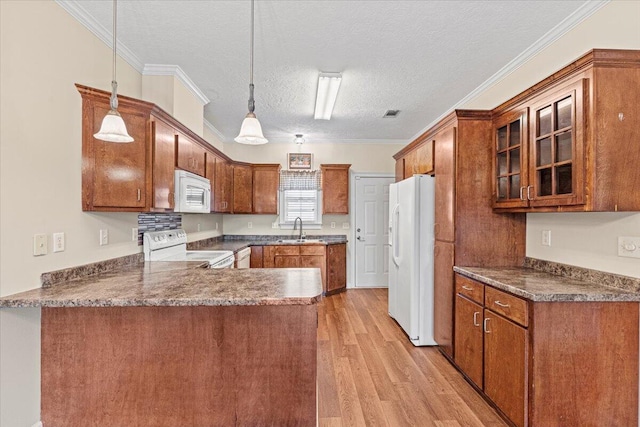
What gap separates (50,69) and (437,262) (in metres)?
3.35

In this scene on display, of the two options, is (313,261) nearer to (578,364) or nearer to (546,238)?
(546,238)

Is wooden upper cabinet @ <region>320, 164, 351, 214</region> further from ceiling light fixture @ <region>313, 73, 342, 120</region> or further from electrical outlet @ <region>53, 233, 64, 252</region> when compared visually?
electrical outlet @ <region>53, 233, 64, 252</region>

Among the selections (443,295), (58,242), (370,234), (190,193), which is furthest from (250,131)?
(370,234)

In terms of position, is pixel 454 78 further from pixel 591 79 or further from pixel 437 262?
pixel 437 262

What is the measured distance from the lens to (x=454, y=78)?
3295 millimetres

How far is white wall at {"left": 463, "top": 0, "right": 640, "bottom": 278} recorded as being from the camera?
1.90 meters

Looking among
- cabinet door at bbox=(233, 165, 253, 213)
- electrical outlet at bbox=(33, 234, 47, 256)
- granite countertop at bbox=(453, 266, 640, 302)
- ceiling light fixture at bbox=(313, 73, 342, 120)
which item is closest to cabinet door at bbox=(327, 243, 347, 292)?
cabinet door at bbox=(233, 165, 253, 213)

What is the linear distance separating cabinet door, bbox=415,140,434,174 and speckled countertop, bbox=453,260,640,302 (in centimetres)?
130

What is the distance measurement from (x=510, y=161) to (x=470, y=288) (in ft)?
3.47

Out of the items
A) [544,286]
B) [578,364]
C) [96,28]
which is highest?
[96,28]

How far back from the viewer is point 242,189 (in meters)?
5.48

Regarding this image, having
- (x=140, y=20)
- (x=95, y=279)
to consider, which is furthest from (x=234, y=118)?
(x=95, y=279)

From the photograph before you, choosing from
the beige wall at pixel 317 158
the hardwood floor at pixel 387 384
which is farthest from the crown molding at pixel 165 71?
the hardwood floor at pixel 387 384

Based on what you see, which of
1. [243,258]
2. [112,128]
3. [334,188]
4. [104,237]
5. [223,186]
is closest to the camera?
[112,128]
